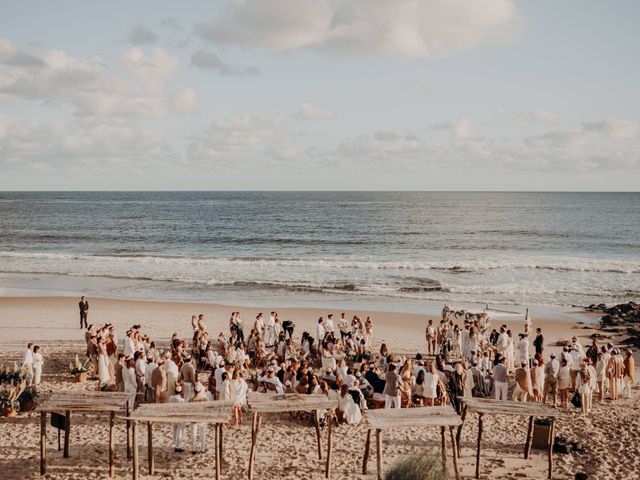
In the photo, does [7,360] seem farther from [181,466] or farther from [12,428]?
[181,466]

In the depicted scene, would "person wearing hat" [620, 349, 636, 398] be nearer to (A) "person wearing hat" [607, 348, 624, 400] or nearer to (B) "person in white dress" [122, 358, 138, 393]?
(A) "person wearing hat" [607, 348, 624, 400]

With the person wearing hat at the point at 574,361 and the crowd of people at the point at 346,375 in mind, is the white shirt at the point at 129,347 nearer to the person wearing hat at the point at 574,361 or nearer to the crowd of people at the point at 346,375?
the crowd of people at the point at 346,375

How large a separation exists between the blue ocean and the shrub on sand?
20.6 meters

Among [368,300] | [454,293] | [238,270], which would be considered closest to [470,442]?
[368,300]

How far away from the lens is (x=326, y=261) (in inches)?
1813

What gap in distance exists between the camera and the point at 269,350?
20.5 m

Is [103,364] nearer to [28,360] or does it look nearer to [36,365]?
[36,365]

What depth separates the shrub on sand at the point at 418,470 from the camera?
32.3ft

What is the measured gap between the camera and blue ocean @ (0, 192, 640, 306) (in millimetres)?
33469

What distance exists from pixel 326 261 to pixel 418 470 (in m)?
36.3

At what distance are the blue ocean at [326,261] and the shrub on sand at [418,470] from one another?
20.6 meters

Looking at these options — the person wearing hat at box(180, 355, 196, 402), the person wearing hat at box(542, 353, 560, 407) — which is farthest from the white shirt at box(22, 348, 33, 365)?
the person wearing hat at box(542, 353, 560, 407)

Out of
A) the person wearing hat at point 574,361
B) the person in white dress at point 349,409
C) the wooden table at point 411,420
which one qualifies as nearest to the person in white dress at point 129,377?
the person in white dress at point 349,409

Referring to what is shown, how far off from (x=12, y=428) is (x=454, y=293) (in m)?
25.9
